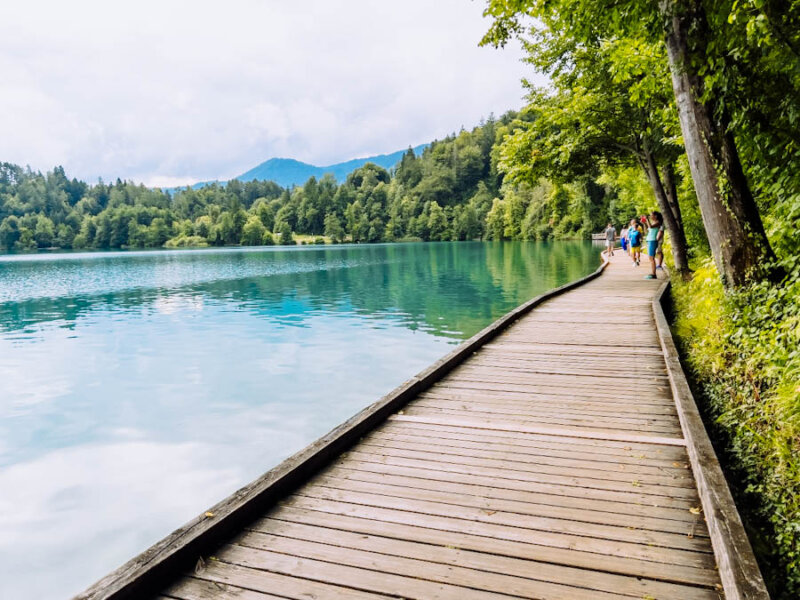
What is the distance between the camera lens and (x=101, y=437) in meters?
9.39

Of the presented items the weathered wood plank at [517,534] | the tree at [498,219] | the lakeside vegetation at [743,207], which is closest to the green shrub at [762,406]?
the lakeside vegetation at [743,207]

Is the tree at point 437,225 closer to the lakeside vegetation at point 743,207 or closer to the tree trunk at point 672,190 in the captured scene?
the tree trunk at point 672,190

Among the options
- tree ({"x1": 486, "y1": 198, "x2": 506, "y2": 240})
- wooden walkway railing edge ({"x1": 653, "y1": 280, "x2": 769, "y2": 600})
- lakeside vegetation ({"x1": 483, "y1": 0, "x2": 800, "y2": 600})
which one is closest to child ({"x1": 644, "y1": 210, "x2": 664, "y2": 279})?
lakeside vegetation ({"x1": 483, "y1": 0, "x2": 800, "y2": 600})

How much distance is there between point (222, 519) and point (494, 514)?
5.29 ft

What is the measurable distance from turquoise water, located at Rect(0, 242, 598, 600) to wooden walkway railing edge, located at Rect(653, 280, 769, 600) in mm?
5868

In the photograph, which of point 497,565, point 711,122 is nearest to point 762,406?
point 497,565

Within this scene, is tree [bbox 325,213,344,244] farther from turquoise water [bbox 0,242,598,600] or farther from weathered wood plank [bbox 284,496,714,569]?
weathered wood plank [bbox 284,496,714,569]

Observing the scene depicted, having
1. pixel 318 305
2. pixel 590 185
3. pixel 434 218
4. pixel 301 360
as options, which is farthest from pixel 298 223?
pixel 301 360

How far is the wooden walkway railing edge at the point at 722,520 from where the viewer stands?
229cm

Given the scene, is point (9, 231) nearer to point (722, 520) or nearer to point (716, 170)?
point (716, 170)

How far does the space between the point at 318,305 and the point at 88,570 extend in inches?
680

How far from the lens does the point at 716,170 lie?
6.07m

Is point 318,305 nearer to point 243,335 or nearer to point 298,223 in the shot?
point 243,335

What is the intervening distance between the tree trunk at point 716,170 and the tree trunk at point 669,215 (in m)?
8.56
